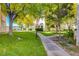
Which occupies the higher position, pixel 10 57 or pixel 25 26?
pixel 25 26

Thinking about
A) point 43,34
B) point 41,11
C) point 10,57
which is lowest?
point 10,57

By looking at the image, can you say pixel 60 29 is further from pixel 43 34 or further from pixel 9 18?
pixel 9 18

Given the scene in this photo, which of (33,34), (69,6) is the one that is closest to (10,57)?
(33,34)
